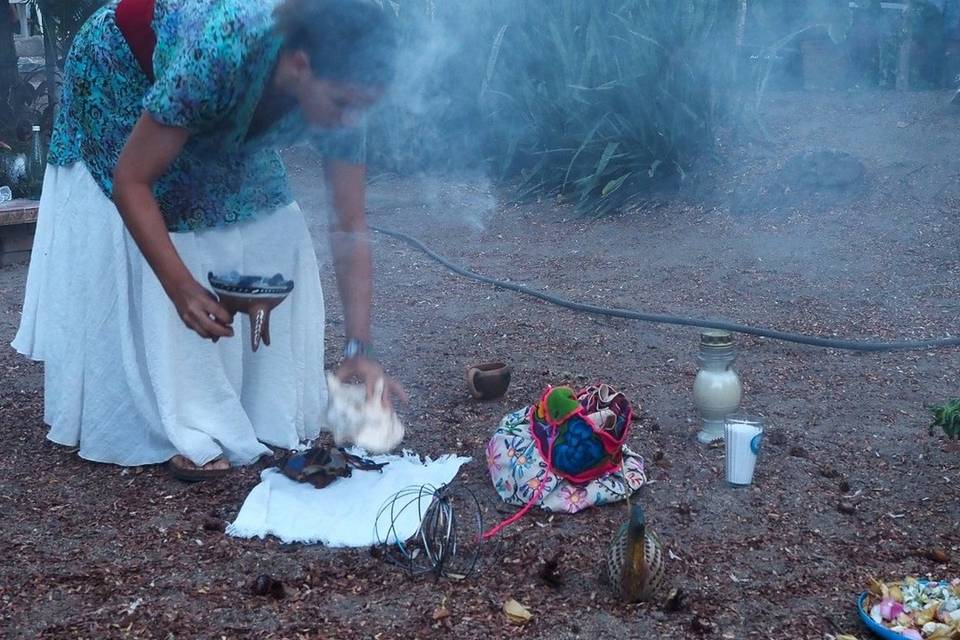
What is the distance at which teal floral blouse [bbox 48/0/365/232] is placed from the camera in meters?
2.26

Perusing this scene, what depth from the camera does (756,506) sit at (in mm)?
2807

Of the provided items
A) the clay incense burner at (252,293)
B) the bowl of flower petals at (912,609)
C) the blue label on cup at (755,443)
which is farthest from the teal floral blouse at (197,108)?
the bowl of flower petals at (912,609)

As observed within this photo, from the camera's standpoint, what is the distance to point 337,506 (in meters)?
2.81

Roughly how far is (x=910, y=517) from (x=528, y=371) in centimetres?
161

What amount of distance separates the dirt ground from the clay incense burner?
1.98ft

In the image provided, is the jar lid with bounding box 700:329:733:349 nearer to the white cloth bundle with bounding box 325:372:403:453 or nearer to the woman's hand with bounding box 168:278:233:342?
the white cloth bundle with bounding box 325:372:403:453

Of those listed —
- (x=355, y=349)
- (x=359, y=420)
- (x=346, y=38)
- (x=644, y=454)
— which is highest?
(x=346, y=38)

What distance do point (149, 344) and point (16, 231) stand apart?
383cm

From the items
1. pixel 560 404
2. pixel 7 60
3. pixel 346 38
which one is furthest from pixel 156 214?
pixel 7 60

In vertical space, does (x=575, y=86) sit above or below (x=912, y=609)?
above

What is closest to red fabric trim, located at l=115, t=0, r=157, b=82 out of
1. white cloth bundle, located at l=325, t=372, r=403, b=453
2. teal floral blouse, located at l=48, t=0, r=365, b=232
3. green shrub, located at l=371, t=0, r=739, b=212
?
teal floral blouse, located at l=48, t=0, r=365, b=232

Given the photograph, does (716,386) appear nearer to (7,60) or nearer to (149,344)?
(149,344)

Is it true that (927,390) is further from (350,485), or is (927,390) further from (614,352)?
(350,485)

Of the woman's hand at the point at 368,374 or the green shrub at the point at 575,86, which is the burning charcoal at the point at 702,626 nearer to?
the woman's hand at the point at 368,374
